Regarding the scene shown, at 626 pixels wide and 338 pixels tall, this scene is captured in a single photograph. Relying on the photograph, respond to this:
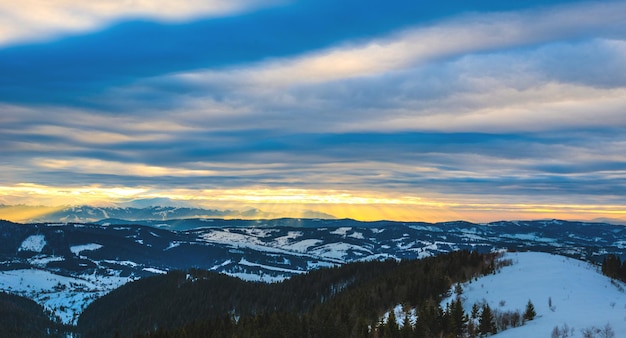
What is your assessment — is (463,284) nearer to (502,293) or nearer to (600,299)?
(502,293)

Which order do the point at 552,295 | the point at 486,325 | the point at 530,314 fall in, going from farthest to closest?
the point at 552,295, the point at 530,314, the point at 486,325

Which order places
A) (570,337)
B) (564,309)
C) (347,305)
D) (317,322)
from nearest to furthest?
(570,337) → (564,309) → (317,322) → (347,305)

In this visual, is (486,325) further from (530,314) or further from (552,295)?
(552,295)

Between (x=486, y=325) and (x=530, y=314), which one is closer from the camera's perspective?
(x=486, y=325)

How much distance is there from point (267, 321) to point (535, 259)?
47383mm

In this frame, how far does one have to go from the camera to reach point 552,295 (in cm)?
5331

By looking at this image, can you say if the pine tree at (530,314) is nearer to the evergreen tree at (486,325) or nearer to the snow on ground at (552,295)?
the snow on ground at (552,295)

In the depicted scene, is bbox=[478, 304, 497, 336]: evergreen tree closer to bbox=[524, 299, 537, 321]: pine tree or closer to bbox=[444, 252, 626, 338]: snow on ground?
bbox=[444, 252, 626, 338]: snow on ground

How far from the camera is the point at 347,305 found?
304ft

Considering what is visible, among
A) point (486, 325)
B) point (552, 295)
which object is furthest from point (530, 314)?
point (552, 295)

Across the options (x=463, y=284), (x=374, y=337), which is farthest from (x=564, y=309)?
(x=463, y=284)

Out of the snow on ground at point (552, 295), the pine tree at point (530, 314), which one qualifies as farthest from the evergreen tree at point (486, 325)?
the pine tree at point (530, 314)

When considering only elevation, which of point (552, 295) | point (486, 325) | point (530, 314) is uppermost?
point (552, 295)

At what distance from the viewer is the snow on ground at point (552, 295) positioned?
129ft
